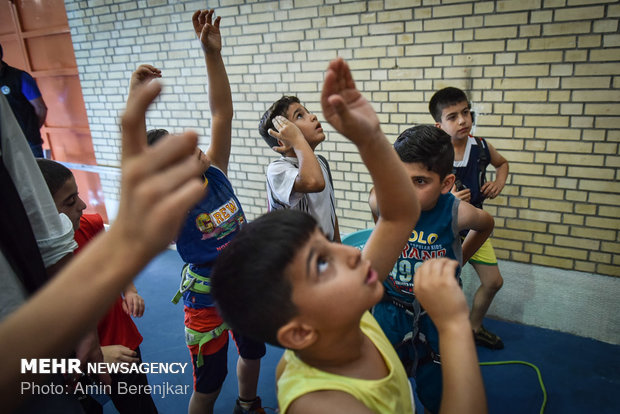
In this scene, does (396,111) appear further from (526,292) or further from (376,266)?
(376,266)

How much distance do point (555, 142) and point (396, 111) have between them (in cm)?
136

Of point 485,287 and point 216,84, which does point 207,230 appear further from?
point 485,287

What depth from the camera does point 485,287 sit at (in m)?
3.21

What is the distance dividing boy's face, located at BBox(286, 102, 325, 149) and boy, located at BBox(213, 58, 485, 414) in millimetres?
1633

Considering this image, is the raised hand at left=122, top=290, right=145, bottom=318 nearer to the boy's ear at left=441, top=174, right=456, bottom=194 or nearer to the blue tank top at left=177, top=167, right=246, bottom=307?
the blue tank top at left=177, top=167, right=246, bottom=307

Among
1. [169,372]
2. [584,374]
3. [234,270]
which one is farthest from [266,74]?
[584,374]

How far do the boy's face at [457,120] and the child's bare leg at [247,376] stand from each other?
2.22m

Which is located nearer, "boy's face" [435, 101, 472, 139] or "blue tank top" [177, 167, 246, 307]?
"blue tank top" [177, 167, 246, 307]

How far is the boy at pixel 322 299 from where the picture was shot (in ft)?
3.22

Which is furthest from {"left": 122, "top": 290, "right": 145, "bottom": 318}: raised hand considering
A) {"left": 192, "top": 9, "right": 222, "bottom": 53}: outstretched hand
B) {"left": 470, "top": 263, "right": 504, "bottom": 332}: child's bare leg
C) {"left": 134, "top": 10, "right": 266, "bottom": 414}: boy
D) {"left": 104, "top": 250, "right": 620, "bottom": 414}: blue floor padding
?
{"left": 470, "top": 263, "right": 504, "bottom": 332}: child's bare leg

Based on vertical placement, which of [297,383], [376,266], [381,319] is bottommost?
[381,319]

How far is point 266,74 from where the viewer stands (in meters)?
4.30

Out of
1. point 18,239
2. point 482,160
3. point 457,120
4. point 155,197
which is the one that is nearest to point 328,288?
point 155,197

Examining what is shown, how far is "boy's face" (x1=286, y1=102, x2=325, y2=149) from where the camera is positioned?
2.71 metres
